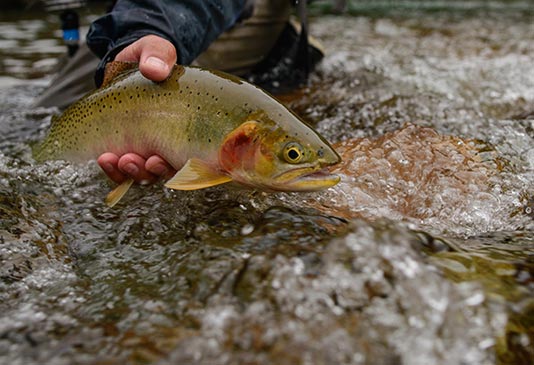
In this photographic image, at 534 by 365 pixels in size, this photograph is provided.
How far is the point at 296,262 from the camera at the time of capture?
5.08 ft

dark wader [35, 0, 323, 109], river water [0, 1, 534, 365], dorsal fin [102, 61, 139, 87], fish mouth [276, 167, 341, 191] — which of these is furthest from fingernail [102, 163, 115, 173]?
dark wader [35, 0, 323, 109]

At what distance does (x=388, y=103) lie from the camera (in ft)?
13.0

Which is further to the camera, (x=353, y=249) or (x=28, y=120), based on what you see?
(x=28, y=120)

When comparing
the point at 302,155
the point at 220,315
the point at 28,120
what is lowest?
the point at 28,120

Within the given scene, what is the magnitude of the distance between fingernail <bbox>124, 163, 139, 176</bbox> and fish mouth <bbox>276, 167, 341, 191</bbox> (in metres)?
0.73

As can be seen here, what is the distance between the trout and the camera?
1.95 m

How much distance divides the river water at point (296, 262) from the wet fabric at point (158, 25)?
713 mm

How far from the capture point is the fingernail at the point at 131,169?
93.2 inches

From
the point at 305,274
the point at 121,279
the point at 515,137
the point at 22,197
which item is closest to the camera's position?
the point at 305,274

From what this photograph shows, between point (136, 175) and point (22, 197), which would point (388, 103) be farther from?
point (22, 197)

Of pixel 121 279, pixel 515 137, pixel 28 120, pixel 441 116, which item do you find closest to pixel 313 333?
pixel 121 279

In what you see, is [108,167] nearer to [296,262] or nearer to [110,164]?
[110,164]

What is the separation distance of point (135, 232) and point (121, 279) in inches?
13.4

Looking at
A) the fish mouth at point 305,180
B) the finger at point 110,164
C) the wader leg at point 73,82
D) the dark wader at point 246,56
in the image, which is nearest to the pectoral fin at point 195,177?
the fish mouth at point 305,180
